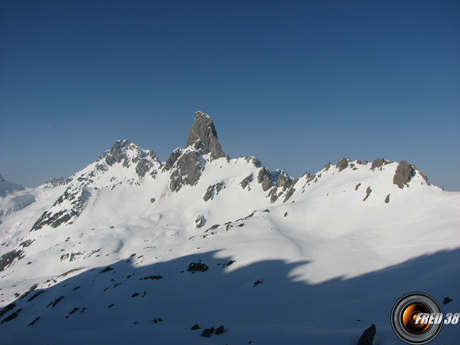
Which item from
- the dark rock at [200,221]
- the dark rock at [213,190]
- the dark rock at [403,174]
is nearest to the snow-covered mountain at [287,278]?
the dark rock at [403,174]

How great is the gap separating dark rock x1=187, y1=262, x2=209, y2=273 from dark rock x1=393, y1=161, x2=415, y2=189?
2401 inches

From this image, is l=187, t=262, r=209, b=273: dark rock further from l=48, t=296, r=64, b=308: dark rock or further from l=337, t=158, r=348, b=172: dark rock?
l=337, t=158, r=348, b=172: dark rock

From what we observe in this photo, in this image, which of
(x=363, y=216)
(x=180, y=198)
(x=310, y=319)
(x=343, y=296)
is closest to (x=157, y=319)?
(x=310, y=319)

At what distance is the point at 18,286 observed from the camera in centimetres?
8544

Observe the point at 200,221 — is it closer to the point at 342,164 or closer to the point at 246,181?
the point at 246,181

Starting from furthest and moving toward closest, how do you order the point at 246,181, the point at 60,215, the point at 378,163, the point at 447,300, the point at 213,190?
the point at 60,215 < the point at 213,190 < the point at 246,181 < the point at 378,163 < the point at 447,300

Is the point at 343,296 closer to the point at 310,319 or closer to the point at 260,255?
the point at 310,319

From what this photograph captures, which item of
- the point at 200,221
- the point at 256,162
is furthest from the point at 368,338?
the point at 256,162

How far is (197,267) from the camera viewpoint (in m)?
42.0

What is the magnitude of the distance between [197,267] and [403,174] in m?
65.3

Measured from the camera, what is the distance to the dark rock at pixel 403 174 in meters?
64.6

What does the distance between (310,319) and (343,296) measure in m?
8.41

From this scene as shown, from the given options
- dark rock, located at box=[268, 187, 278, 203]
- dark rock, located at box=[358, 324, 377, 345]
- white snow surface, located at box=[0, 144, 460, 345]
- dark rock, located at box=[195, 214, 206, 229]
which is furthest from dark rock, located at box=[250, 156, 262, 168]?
dark rock, located at box=[358, 324, 377, 345]

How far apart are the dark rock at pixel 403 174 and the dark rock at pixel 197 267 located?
6098 centimetres
